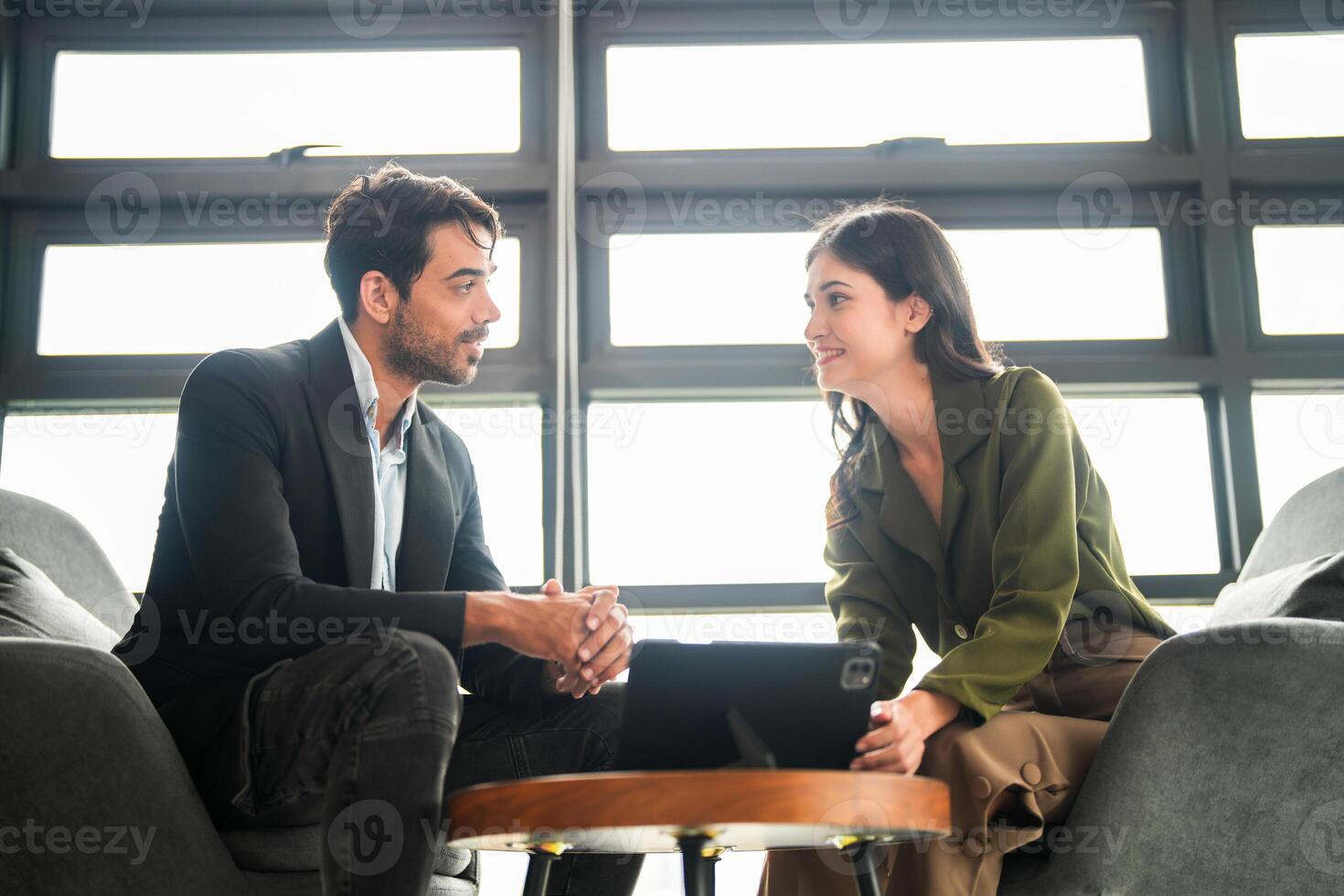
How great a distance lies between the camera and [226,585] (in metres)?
1.62

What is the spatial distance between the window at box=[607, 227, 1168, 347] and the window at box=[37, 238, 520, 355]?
1.05 feet

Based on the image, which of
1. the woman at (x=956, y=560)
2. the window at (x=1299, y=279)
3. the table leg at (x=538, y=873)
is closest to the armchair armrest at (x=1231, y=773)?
the woman at (x=956, y=560)

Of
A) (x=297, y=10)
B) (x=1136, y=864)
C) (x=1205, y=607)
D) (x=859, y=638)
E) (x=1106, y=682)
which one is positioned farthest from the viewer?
(x=297, y=10)

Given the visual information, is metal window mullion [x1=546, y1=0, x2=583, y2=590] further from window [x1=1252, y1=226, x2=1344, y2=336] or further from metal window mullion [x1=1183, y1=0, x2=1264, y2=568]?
window [x1=1252, y1=226, x2=1344, y2=336]

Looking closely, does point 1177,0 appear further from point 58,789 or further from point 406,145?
point 58,789

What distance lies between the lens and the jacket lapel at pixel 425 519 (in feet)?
6.55

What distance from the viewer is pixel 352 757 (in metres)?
1.39

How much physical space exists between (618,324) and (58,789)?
6.03 ft

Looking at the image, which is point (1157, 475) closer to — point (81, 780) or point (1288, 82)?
point (1288, 82)

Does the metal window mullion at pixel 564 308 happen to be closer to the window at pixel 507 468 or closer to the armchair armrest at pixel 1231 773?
the window at pixel 507 468

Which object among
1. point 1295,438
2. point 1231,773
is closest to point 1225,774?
point 1231,773

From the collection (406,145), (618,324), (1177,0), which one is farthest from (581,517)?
(1177,0)

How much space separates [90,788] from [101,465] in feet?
5.77

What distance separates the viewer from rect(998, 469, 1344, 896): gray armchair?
1.52m
